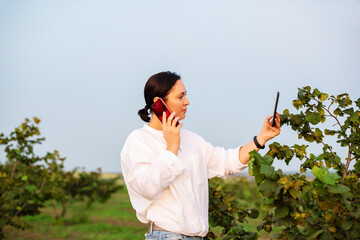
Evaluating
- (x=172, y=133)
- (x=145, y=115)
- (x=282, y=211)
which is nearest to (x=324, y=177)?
(x=282, y=211)

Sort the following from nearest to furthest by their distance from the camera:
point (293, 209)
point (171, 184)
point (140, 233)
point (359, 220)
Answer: point (359, 220) → point (293, 209) → point (171, 184) → point (140, 233)

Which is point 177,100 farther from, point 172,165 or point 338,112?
point 338,112

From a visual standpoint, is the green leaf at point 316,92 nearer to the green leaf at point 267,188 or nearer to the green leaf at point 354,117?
the green leaf at point 354,117

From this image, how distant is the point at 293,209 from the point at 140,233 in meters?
6.96

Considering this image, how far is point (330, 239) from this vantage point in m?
1.75

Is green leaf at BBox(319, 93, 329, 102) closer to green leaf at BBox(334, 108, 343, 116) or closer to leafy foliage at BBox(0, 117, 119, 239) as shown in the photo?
green leaf at BBox(334, 108, 343, 116)

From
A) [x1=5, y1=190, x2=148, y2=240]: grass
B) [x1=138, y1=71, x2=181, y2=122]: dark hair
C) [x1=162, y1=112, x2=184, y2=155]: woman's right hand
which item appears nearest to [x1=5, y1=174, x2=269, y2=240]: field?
[x1=5, y1=190, x2=148, y2=240]: grass

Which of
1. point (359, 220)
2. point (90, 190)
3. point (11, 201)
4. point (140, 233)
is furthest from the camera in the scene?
point (90, 190)

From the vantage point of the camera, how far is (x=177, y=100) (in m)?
2.55

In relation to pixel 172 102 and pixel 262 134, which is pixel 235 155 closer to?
pixel 262 134

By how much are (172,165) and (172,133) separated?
211 millimetres

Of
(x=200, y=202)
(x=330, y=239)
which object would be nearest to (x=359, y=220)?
(x=330, y=239)

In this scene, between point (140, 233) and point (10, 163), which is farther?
point (140, 233)

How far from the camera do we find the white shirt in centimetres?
217
